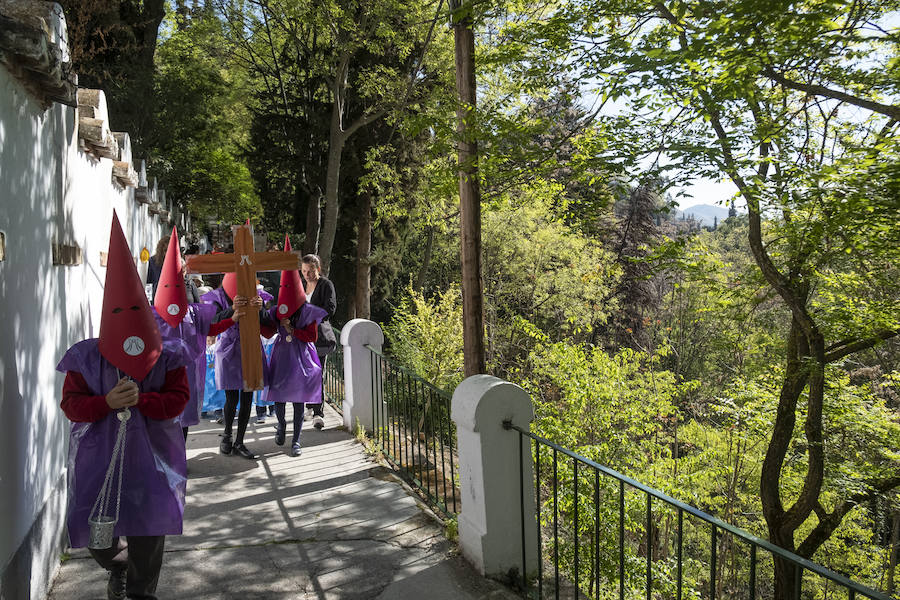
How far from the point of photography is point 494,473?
13.0 feet

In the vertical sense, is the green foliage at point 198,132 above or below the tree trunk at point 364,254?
above

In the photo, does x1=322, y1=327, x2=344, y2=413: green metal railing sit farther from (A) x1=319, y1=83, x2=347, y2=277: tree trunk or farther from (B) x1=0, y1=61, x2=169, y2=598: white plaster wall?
(A) x1=319, y1=83, x2=347, y2=277: tree trunk

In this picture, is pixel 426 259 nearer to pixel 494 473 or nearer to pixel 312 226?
pixel 312 226

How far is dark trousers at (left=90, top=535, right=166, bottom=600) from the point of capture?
3170mm

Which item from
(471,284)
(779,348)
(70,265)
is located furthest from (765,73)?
(779,348)

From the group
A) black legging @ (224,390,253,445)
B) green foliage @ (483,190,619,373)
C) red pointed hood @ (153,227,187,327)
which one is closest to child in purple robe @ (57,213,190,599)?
red pointed hood @ (153,227,187,327)

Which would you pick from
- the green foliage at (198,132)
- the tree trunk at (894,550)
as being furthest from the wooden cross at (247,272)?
the tree trunk at (894,550)

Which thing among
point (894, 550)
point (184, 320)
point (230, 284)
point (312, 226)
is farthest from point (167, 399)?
point (894, 550)

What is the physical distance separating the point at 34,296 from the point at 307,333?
282 centimetres

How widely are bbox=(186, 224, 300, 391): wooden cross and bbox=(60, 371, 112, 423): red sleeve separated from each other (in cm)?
201

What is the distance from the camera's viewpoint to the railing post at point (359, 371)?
23.0 ft

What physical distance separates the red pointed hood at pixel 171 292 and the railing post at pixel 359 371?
280cm

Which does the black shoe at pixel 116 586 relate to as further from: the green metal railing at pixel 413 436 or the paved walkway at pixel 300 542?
the green metal railing at pixel 413 436

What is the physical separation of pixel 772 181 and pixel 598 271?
17610mm
